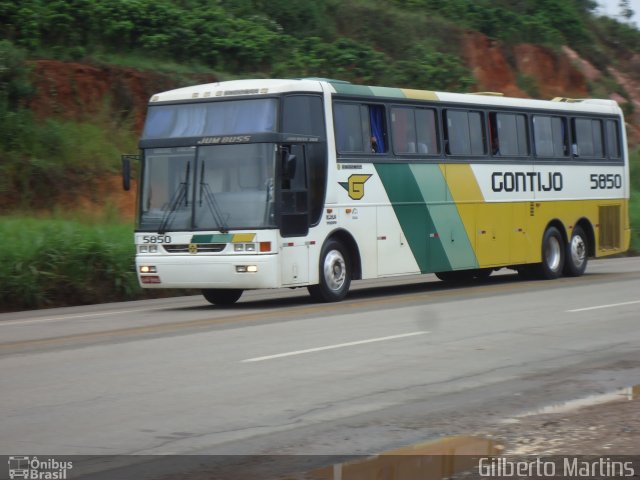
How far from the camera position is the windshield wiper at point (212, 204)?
16.7 meters

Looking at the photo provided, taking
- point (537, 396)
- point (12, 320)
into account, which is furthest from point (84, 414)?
point (12, 320)

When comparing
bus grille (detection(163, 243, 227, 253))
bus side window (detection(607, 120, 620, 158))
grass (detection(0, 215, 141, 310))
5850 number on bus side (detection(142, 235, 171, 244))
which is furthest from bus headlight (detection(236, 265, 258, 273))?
bus side window (detection(607, 120, 620, 158))

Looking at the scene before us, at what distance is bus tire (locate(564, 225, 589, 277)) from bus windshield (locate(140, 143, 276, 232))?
30.4 feet

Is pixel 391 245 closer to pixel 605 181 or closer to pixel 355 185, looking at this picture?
pixel 355 185

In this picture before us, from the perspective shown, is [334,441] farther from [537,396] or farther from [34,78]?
[34,78]

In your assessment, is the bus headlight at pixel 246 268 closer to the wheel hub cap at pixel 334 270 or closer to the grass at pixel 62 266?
the wheel hub cap at pixel 334 270

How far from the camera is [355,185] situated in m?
18.3

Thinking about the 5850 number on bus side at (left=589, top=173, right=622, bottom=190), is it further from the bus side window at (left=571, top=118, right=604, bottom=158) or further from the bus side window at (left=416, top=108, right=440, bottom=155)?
the bus side window at (left=416, top=108, right=440, bottom=155)

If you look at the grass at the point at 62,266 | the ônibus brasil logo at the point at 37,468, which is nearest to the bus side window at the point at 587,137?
the grass at the point at 62,266

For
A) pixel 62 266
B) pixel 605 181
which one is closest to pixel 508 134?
pixel 605 181

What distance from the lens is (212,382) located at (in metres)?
9.88

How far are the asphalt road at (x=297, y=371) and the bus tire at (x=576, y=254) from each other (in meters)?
6.08

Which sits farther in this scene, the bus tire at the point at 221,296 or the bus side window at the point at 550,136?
the bus side window at the point at 550,136

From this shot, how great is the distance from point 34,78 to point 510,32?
25595 mm
